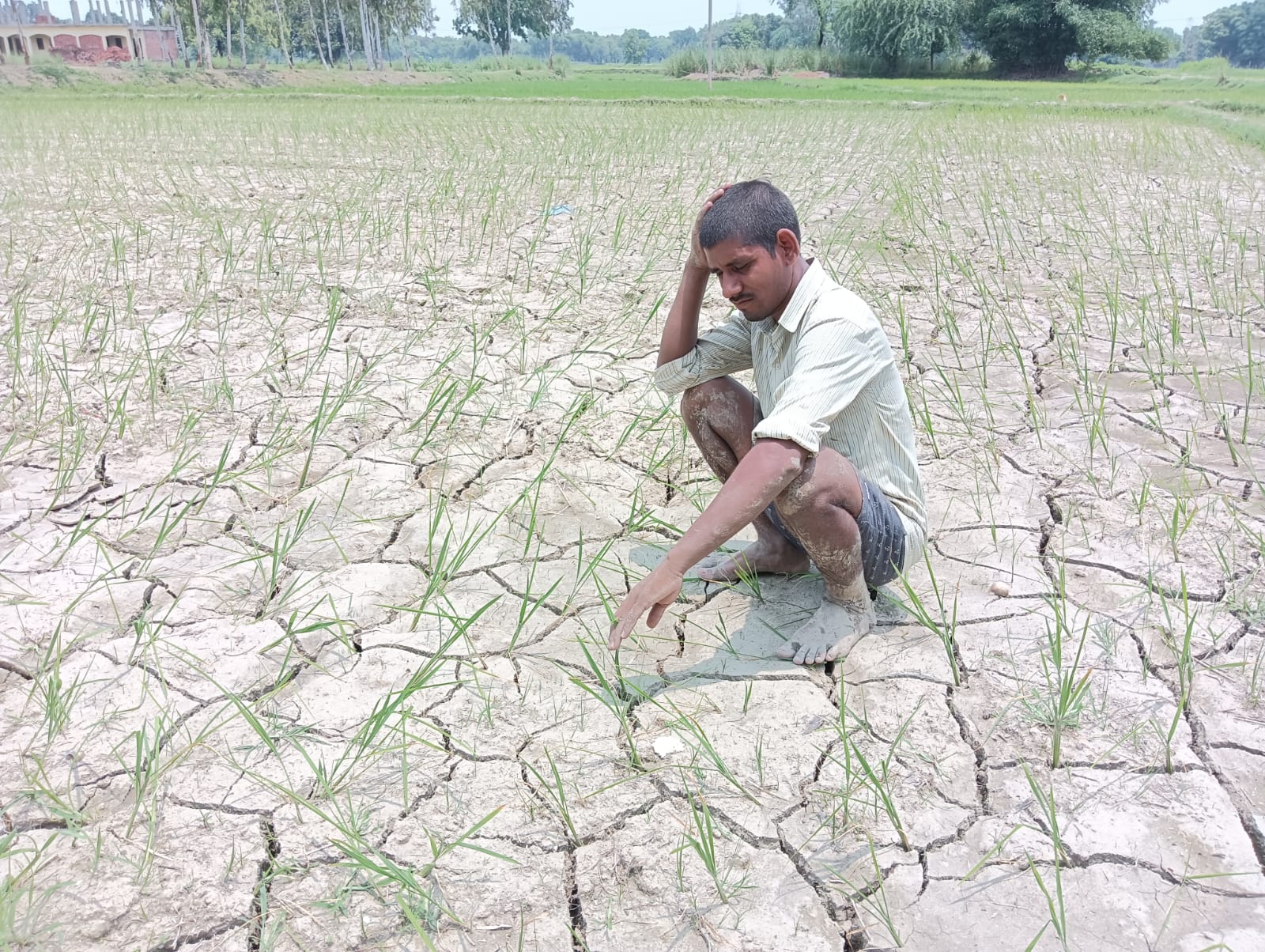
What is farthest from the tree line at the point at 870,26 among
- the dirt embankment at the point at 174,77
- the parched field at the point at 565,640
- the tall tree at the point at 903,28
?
the parched field at the point at 565,640

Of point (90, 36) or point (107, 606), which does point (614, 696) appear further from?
point (90, 36)

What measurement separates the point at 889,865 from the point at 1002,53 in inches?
1365

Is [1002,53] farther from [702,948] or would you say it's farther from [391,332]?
[702,948]

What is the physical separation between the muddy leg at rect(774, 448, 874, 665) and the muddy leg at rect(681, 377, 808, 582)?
0.70 feet

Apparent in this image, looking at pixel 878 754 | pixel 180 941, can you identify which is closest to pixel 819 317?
pixel 878 754

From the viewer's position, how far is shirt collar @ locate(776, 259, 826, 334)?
5.72 feet

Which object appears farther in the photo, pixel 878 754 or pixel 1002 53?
pixel 1002 53

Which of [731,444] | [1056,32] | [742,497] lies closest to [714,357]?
[731,444]

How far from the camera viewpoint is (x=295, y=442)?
2.66 meters

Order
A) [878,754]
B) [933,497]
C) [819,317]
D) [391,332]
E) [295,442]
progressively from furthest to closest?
[391,332] → [295,442] → [933,497] → [819,317] → [878,754]

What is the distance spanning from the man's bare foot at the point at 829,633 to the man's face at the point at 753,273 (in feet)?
1.95

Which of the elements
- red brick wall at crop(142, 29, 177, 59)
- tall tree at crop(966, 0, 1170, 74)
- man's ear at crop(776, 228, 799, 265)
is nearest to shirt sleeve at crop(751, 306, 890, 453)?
man's ear at crop(776, 228, 799, 265)

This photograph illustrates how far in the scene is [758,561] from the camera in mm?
2119

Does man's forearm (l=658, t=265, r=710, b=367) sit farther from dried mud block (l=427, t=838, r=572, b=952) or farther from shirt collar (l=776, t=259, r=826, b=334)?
dried mud block (l=427, t=838, r=572, b=952)
